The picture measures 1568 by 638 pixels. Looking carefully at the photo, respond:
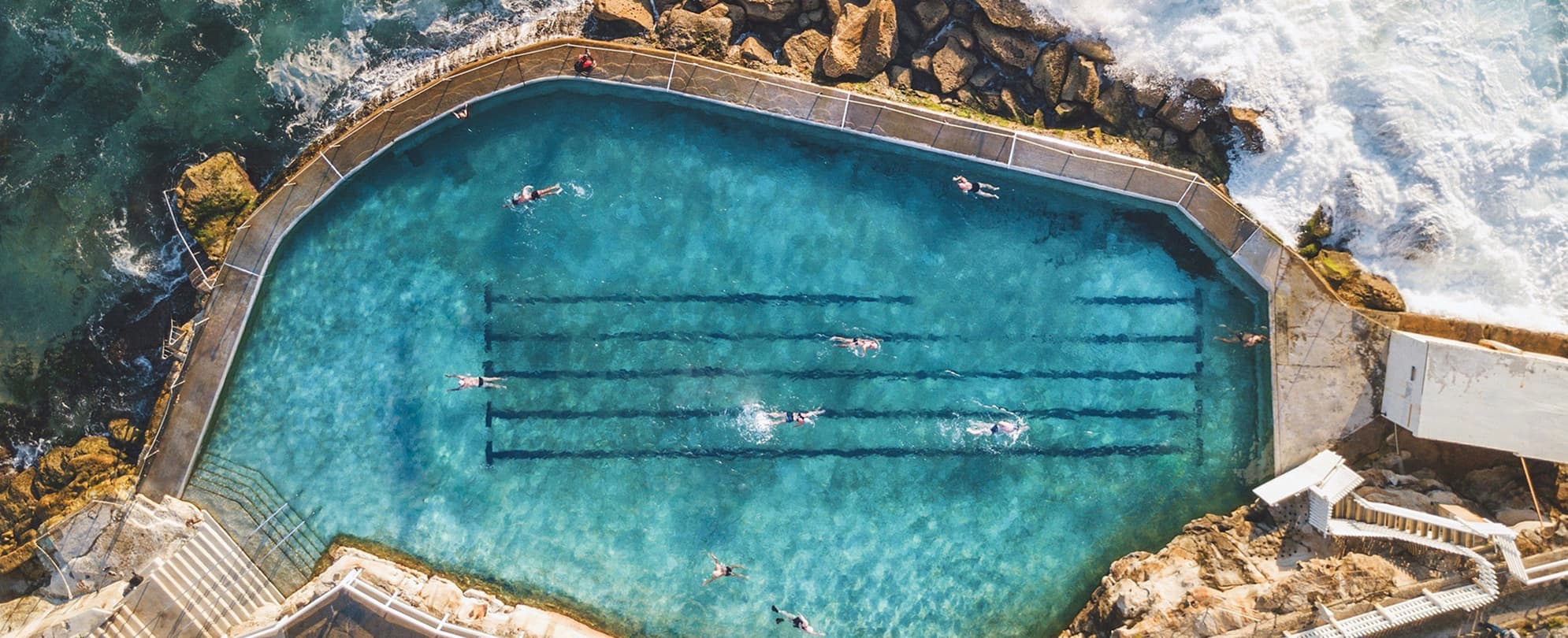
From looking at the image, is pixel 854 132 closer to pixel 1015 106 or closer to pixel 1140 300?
pixel 1015 106

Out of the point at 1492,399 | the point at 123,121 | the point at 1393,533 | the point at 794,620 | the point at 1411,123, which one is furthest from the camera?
the point at 123,121

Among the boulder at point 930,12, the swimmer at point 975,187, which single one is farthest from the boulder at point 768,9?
the swimmer at point 975,187

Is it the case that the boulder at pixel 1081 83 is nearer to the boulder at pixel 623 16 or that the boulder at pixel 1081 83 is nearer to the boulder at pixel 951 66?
the boulder at pixel 951 66

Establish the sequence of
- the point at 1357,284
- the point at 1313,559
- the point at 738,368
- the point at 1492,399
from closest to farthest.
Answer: the point at 1492,399 → the point at 1313,559 → the point at 1357,284 → the point at 738,368

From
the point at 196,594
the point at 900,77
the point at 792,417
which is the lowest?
the point at 196,594

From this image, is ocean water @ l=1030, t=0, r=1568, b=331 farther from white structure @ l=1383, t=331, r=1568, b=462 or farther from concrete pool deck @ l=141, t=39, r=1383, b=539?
white structure @ l=1383, t=331, r=1568, b=462

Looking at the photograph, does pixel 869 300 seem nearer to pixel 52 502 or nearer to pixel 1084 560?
pixel 1084 560

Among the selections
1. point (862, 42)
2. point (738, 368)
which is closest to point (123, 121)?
point (738, 368)
